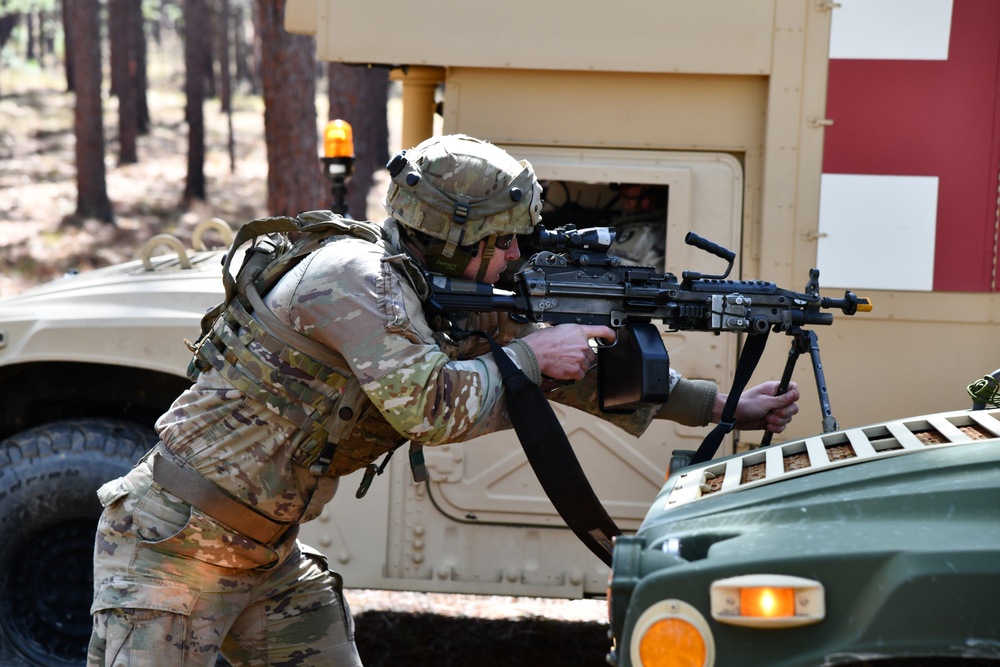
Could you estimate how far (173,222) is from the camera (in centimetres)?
1839

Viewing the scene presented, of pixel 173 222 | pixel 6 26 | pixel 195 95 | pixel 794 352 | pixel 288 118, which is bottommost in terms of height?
pixel 173 222

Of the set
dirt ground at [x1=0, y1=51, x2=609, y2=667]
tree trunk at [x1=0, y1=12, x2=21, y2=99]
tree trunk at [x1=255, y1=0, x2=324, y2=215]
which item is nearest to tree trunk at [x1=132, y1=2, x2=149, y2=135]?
dirt ground at [x1=0, y1=51, x2=609, y2=667]

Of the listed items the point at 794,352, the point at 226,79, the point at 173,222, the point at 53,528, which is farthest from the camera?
the point at 226,79

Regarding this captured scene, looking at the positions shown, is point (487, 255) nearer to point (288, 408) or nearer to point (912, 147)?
point (288, 408)

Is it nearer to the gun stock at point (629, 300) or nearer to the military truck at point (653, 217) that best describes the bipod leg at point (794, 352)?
the gun stock at point (629, 300)

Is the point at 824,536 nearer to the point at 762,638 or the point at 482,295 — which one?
the point at 762,638

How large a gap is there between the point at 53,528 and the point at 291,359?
183cm

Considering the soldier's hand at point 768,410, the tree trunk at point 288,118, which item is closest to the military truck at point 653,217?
the soldier's hand at point 768,410

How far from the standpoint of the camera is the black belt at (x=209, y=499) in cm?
279

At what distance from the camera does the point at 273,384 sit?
2.76 meters

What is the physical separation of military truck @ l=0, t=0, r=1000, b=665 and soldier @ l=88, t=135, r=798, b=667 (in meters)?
0.88

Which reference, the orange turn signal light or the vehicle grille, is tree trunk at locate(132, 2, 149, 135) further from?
the orange turn signal light

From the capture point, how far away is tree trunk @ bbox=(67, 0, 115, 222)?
52.2 ft

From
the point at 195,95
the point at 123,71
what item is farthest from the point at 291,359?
the point at 123,71
